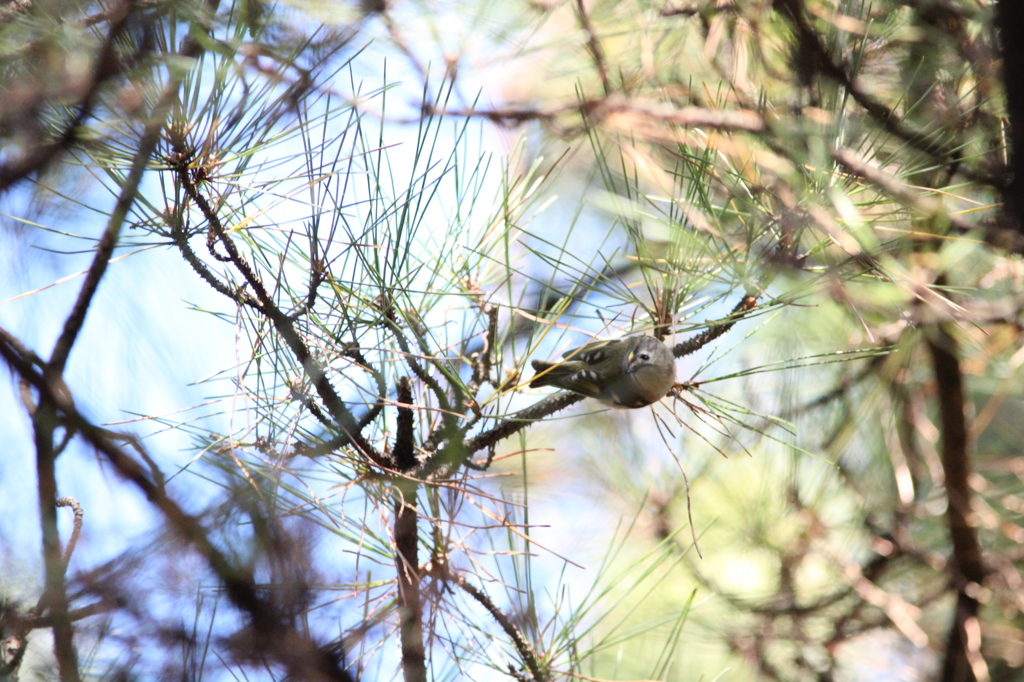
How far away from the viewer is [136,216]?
56cm

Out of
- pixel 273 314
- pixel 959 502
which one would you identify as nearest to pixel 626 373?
pixel 273 314

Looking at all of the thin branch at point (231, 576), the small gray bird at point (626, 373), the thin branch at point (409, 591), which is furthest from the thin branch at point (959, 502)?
the thin branch at point (231, 576)

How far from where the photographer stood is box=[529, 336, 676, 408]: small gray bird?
1.98 feet

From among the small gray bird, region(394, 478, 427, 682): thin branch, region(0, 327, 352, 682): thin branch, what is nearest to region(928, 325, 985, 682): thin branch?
the small gray bird

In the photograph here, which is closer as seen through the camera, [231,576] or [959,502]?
[231,576]

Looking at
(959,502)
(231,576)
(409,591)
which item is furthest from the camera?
(959,502)

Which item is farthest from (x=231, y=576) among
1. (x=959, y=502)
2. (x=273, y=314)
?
(x=959, y=502)

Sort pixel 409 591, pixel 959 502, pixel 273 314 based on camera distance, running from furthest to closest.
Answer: pixel 959 502, pixel 409 591, pixel 273 314

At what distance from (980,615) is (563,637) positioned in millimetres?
879

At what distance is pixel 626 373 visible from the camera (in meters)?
0.61

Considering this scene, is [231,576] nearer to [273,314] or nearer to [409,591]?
[273,314]

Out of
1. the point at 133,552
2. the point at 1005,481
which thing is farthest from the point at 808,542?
the point at 133,552

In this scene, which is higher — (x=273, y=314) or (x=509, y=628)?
(x=273, y=314)

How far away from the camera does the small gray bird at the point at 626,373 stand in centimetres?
60
